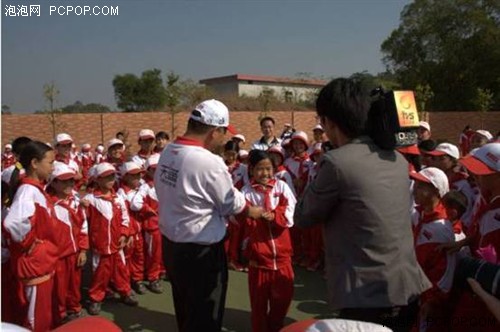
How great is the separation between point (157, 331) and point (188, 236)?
1.91m

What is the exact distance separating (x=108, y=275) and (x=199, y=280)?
241cm

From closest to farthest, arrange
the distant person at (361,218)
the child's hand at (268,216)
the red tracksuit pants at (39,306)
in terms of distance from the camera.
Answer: the distant person at (361,218) < the child's hand at (268,216) < the red tracksuit pants at (39,306)

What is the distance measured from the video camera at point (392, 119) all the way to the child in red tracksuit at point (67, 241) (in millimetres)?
3092

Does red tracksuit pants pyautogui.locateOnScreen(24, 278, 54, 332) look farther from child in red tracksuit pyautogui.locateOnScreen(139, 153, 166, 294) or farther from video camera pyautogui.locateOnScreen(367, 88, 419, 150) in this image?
video camera pyautogui.locateOnScreen(367, 88, 419, 150)

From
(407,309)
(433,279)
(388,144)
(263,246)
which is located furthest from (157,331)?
(388,144)

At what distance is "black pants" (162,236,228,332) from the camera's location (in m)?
2.80

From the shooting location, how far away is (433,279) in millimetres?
2996

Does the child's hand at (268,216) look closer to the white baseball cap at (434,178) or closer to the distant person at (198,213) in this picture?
the distant person at (198,213)

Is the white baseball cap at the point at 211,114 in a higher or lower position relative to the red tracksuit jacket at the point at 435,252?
higher

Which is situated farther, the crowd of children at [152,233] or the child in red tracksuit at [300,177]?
the child in red tracksuit at [300,177]

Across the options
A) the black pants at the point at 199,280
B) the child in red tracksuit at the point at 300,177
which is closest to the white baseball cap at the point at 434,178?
the black pants at the point at 199,280

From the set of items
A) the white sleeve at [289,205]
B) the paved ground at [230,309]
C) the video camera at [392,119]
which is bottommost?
the paved ground at [230,309]

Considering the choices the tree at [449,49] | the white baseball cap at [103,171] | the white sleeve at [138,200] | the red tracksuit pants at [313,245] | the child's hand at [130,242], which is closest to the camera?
the white baseball cap at [103,171]

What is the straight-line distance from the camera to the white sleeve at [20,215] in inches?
133
